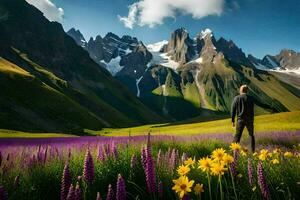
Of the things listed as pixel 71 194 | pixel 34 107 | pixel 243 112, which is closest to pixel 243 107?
pixel 243 112

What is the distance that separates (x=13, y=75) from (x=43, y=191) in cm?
15658

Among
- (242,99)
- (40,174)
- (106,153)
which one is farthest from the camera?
(242,99)

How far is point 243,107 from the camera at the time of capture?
1900 centimetres

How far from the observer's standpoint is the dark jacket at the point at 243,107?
19.0 m

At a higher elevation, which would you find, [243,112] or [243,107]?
[243,107]

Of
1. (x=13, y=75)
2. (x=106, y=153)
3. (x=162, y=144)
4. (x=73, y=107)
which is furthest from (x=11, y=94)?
(x=106, y=153)

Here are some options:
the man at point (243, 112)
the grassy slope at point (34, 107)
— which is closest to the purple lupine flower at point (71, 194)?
the man at point (243, 112)

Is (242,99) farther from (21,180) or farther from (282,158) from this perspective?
(21,180)

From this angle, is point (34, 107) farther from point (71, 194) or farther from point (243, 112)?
point (71, 194)

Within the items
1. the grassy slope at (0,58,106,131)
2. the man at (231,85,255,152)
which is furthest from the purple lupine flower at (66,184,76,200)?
the grassy slope at (0,58,106,131)

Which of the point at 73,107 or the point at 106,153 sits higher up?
the point at 73,107

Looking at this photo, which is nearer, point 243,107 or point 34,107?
point 243,107

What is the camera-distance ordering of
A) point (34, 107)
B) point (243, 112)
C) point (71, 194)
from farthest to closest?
1. point (34, 107)
2. point (243, 112)
3. point (71, 194)

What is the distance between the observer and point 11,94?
14175cm
